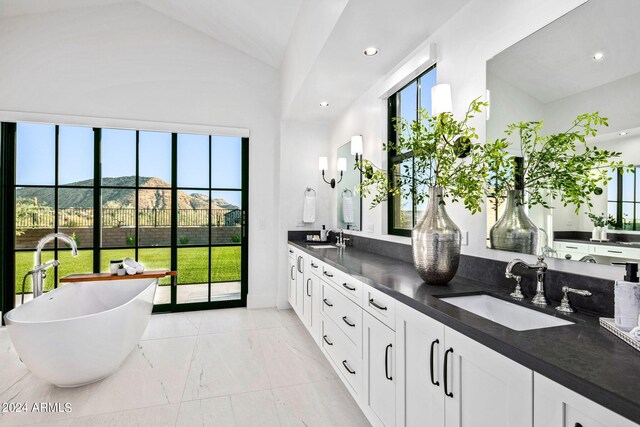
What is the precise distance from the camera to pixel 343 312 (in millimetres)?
2281

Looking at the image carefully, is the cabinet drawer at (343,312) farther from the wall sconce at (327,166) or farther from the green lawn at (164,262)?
the green lawn at (164,262)

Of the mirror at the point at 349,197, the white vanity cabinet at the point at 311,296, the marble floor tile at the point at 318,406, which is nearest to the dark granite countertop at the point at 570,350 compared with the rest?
the marble floor tile at the point at 318,406

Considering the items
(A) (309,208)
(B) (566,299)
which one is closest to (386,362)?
(B) (566,299)

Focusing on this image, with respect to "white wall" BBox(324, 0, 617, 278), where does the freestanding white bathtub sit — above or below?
below

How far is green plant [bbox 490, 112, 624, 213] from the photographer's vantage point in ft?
4.23

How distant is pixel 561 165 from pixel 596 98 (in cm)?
28

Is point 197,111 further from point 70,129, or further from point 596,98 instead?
point 596,98

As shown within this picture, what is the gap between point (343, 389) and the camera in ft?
8.07

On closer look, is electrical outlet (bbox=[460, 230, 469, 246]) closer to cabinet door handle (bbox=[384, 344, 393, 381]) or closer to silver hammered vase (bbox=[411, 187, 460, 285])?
silver hammered vase (bbox=[411, 187, 460, 285])

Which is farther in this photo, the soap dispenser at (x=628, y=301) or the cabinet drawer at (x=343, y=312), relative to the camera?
the cabinet drawer at (x=343, y=312)

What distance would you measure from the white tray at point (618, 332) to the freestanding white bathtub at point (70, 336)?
277cm

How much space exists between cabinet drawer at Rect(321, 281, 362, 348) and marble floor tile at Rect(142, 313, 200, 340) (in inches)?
68.0

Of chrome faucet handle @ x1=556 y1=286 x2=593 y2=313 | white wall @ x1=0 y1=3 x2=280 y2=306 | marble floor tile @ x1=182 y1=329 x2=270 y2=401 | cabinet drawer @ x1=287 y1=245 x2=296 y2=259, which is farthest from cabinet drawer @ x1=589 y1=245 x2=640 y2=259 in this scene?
white wall @ x1=0 y1=3 x2=280 y2=306

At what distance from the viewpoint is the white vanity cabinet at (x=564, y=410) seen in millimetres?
695
